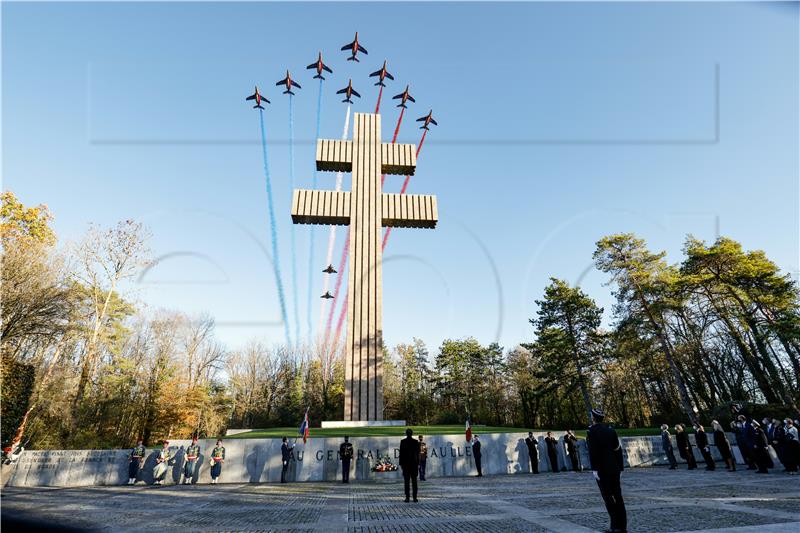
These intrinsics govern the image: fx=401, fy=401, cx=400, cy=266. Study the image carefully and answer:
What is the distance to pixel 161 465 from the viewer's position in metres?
16.2

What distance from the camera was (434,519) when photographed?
7480 mm

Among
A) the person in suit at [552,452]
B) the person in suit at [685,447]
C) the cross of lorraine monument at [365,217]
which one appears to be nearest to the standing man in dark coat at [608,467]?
the person in suit at [552,452]

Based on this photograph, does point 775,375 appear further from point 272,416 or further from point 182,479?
point 272,416

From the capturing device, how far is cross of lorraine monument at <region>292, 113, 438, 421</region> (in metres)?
25.9

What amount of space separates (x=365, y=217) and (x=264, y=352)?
118 ft

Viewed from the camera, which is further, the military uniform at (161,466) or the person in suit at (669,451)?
the person in suit at (669,451)

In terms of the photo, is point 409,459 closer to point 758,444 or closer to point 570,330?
point 758,444

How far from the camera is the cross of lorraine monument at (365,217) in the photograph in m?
25.9

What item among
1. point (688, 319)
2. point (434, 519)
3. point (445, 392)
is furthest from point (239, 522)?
point (445, 392)

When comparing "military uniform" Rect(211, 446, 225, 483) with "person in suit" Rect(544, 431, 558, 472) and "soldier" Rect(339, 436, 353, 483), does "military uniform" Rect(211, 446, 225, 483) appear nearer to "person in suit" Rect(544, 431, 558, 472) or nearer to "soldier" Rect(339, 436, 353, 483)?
"soldier" Rect(339, 436, 353, 483)

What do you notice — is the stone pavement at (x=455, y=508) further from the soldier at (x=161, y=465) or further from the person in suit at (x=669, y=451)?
the person in suit at (x=669, y=451)

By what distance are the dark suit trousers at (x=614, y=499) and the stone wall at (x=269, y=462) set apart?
12.0m

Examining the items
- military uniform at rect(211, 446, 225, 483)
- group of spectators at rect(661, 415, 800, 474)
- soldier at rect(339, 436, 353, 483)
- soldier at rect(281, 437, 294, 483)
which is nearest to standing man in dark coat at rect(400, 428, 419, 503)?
soldier at rect(339, 436, 353, 483)

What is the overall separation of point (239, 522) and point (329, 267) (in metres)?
23.4
